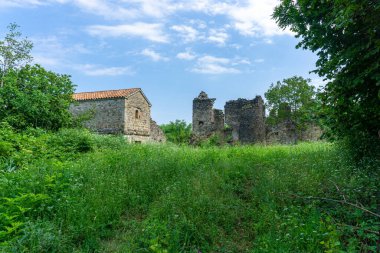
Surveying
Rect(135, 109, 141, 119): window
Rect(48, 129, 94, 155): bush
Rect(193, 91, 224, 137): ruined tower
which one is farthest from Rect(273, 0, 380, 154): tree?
Rect(135, 109, 141, 119): window

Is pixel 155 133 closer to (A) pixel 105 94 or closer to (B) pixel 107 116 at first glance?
(B) pixel 107 116

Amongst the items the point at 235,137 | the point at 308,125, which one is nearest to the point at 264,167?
the point at 235,137

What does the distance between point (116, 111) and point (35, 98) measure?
1183cm

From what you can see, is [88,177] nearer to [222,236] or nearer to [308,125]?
[222,236]

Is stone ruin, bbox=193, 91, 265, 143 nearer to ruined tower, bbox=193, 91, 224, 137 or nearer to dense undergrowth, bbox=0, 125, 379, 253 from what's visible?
ruined tower, bbox=193, 91, 224, 137

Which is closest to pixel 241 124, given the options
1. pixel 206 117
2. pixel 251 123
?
pixel 251 123

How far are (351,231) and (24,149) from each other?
976 centimetres

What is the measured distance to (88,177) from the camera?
6.82 metres

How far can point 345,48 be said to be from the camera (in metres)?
5.89

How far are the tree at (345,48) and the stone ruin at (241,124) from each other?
13.4 metres

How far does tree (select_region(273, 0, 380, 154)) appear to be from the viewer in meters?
5.02

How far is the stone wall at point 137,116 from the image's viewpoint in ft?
88.2

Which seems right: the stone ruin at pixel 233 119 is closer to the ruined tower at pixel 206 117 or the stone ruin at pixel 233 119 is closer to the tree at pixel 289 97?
the ruined tower at pixel 206 117

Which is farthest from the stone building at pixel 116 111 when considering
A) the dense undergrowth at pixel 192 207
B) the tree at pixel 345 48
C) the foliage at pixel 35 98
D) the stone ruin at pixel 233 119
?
the tree at pixel 345 48
